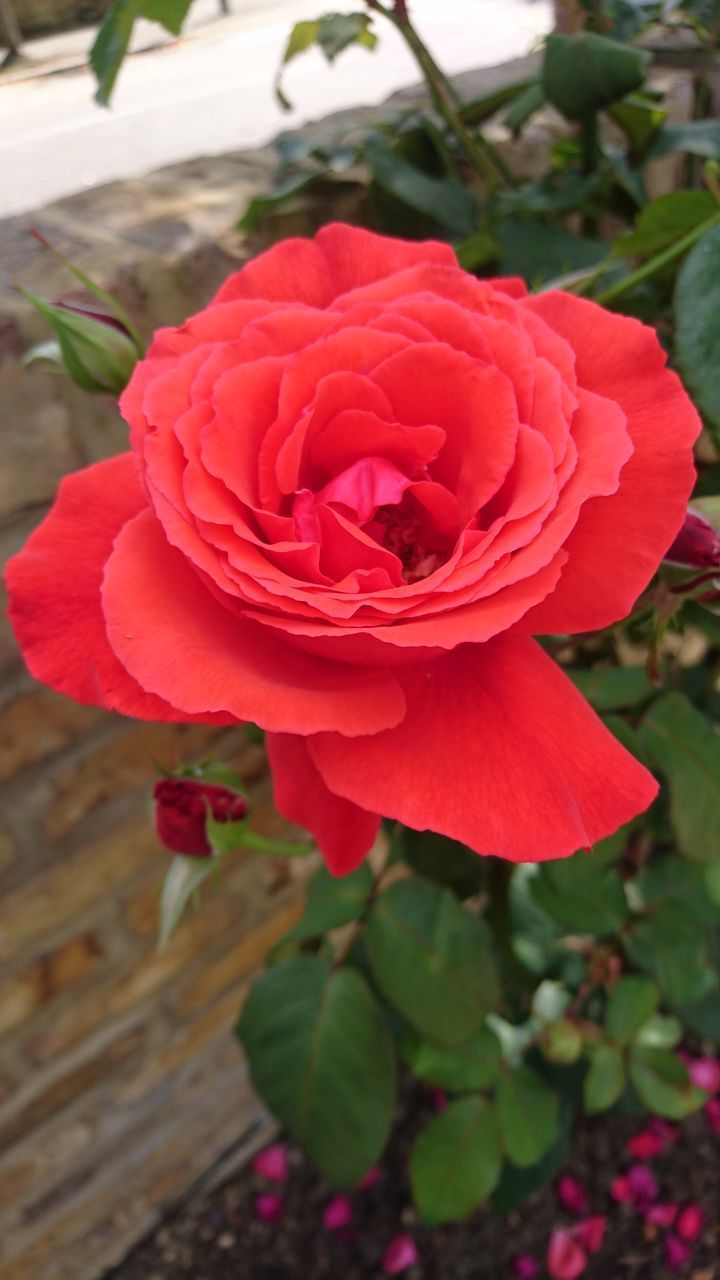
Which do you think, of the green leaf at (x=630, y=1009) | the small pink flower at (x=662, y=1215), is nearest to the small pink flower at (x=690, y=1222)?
the small pink flower at (x=662, y=1215)

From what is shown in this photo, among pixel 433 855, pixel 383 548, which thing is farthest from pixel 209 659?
pixel 433 855

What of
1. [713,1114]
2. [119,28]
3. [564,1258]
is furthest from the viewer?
[713,1114]

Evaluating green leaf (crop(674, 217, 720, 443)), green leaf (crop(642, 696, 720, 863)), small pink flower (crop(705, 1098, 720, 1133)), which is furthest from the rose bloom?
small pink flower (crop(705, 1098, 720, 1133))

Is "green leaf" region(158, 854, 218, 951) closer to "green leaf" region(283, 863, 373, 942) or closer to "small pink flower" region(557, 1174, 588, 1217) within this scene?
"green leaf" region(283, 863, 373, 942)

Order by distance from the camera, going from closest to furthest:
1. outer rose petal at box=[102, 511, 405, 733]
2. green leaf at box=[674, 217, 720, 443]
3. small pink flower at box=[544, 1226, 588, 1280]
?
outer rose petal at box=[102, 511, 405, 733]
green leaf at box=[674, 217, 720, 443]
small pink flower at box=[544, 1226, 588, 1280]

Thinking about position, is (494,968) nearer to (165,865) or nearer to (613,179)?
(165,865)

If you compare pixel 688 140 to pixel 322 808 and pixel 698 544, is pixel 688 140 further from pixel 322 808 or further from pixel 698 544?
pixel 322 808

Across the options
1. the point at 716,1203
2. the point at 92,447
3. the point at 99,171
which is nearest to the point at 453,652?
the point at 92,447
